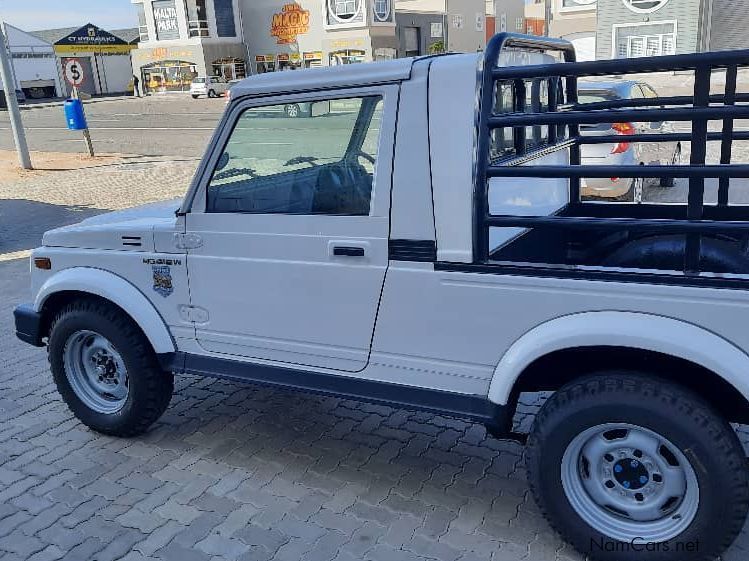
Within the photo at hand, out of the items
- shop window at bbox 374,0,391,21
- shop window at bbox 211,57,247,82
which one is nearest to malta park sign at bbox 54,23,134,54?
shop window at bbox 211,57,247,82

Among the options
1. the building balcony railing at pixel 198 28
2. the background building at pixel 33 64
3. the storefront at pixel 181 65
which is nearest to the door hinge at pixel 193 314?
the storefront at pixel 181 65

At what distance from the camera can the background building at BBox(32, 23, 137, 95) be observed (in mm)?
60094

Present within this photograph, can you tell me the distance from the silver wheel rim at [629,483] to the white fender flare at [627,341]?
0.35 meters

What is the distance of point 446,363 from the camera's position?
2.99 meters

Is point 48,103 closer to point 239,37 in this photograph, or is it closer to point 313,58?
point 239,37

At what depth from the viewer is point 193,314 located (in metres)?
3.59

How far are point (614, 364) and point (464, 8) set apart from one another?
56671 millimetres

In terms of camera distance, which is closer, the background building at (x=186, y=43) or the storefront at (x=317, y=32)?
the storefront at (x=317, y=32)

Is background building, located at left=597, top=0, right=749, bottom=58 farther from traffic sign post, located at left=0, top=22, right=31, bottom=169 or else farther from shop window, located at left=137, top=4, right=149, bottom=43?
shop window, located at left=137, top=4, right=149, bottom=43

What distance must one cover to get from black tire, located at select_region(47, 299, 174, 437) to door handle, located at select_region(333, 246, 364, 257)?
1.42m

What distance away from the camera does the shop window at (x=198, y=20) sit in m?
52.5

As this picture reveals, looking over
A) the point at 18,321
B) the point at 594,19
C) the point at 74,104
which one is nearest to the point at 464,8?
the point at 594,19

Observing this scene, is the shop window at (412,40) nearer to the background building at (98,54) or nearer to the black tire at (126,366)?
the background building at (98,54)

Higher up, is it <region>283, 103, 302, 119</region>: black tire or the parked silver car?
<region>283, 103, 302, 119</region>: black tire
